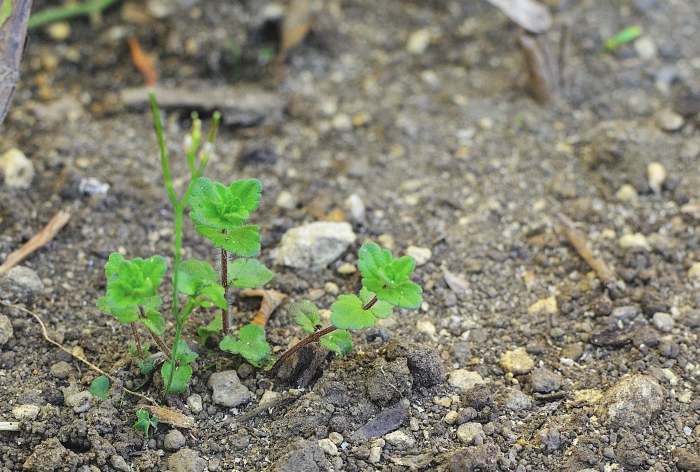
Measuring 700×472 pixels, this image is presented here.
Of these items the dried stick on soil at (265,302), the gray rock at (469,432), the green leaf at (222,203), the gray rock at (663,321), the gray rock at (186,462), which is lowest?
the gray rock at (186,462)

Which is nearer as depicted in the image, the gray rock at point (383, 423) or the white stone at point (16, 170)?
the gray rock at point (383, 423)

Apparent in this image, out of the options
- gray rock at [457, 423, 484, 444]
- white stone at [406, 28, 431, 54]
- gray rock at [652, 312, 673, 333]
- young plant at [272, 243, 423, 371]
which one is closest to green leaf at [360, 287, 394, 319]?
young plant at [272, 243, 423, 371]

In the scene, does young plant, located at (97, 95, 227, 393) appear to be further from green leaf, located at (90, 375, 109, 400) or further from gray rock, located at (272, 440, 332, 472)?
gray rock, located at (272, 440, 332, 472)

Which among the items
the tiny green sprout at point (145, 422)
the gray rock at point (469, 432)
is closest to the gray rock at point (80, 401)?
the tiny green sprout at point (145, 422)

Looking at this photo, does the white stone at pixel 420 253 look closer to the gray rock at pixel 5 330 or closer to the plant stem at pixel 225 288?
the plant stem at pixel 225 288

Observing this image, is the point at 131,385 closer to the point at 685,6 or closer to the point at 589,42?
the point at 589,42

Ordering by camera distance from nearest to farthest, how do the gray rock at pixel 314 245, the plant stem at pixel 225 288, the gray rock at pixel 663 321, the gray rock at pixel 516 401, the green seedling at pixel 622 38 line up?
1. the plant stem at pixel 225 288
2. the gray rock at pixel 516 401
3. the gray rock at pixel 663 321
4. the gray rock at pixel 314 245
5. the green seedling at pixel 622 38
